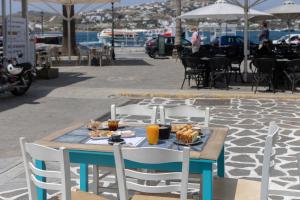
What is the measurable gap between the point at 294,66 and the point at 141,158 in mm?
9755

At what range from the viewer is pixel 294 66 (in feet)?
40.1

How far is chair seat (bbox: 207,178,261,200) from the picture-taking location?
371cm

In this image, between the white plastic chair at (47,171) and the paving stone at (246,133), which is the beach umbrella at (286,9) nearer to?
the paving stone at (246,133)

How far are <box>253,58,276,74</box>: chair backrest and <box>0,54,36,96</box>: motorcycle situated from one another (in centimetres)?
536

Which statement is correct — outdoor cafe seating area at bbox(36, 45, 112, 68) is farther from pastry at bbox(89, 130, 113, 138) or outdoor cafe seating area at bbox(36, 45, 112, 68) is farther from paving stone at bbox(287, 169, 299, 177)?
pastry at bbox(89, 130, 113, 138)

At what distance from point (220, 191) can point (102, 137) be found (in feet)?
3.04

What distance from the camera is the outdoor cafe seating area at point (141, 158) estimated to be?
3.13 metres

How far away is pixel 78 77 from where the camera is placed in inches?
681

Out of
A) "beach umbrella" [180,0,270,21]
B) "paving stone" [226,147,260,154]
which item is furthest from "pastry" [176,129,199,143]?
"beach umbrella" [180,0,270,21]

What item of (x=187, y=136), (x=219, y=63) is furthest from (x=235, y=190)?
(x=219, y=63)

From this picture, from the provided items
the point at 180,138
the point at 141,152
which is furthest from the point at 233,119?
the point at 141,152

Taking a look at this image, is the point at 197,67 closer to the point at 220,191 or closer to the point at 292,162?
the point at 292,162

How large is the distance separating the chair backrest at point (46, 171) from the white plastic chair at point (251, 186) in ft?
3.63

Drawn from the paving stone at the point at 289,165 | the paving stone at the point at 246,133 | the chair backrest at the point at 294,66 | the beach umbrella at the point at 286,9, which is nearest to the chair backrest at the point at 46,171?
the paving stone at the point at 289,165
